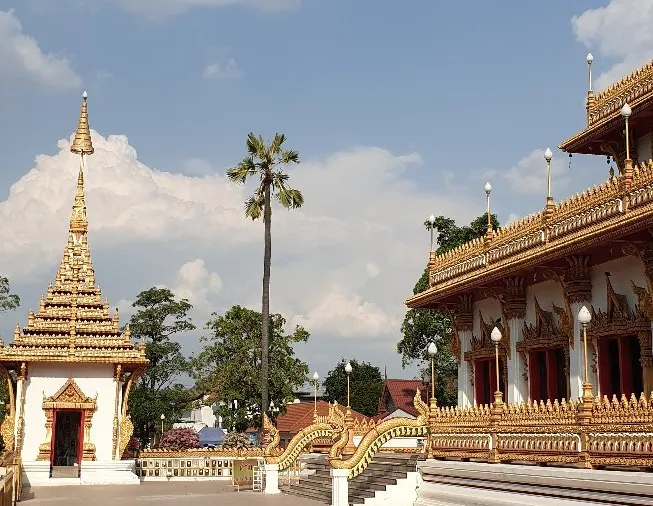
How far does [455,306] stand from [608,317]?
22.9 feet

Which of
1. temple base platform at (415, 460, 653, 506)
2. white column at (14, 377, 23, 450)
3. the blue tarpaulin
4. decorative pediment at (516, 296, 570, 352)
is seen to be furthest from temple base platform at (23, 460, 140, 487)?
the blue tarpaulin

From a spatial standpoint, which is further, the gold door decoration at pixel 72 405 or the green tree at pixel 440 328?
the green tree at pixel 440 328

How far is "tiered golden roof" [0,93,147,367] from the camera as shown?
31.0 meters

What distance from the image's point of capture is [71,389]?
31062 millimetres

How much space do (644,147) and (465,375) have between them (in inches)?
302

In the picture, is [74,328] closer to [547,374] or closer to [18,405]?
[18,405]

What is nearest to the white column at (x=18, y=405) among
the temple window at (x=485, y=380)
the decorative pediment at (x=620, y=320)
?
the temple window at (x=485, y=380)

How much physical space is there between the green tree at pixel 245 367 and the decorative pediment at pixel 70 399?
494 inches

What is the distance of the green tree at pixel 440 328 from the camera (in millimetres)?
40750

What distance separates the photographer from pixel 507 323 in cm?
2150

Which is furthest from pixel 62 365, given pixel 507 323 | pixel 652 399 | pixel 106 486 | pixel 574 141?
pixel 652 399

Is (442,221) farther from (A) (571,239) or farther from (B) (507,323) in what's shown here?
(A) (571,239)

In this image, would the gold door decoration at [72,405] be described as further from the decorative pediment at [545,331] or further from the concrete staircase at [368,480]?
the decorative pediment at [545,331]

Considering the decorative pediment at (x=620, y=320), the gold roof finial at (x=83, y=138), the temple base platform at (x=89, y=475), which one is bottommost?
the temple base platform at (x=89, y=475)
